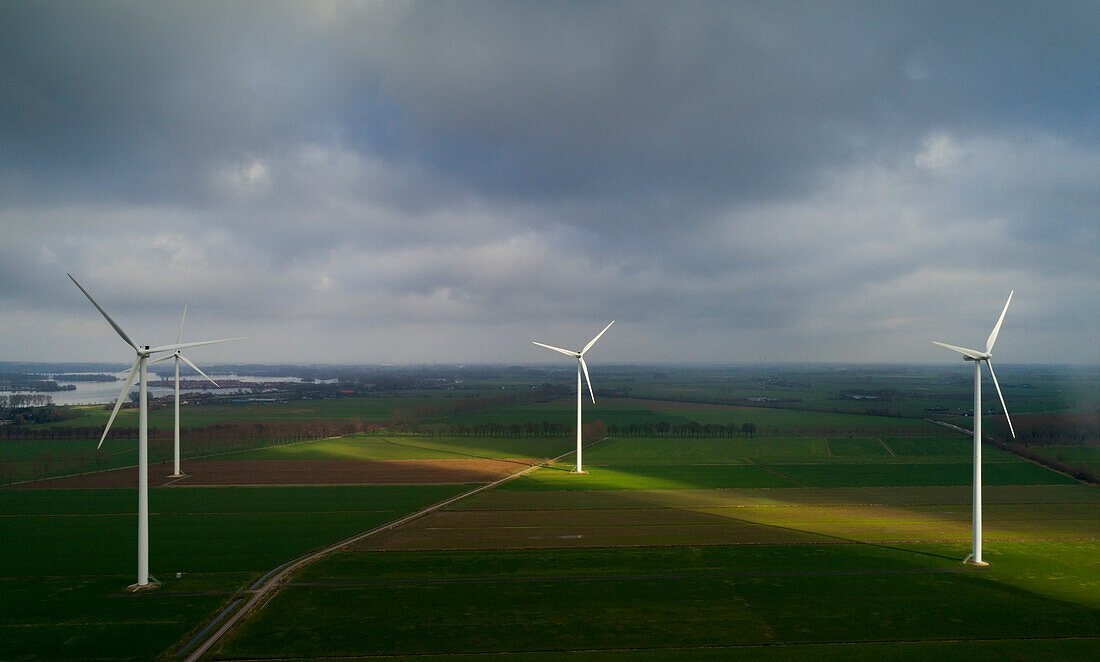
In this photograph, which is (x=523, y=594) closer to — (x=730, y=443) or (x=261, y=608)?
(x=261, y=608)

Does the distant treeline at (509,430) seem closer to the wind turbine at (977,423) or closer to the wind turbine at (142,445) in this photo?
the wind turbine at (977,423)

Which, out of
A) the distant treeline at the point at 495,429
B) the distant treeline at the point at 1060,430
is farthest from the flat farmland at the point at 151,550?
the distant treeline at the point at 1060,430

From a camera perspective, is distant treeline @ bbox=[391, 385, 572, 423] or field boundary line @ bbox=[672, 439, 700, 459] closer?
field boundary line @ bbox=[672, 439, 700, 459]

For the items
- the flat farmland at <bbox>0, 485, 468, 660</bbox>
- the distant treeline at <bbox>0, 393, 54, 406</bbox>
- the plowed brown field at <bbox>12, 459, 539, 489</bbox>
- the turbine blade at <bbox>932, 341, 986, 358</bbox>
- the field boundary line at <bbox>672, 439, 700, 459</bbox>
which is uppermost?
the turbine blade at <bbox>932, 341, 986, 358</bbox>

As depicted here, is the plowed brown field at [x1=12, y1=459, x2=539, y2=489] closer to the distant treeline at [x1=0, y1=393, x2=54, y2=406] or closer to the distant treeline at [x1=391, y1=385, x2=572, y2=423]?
the distant treeline at [x1=391, y1=385, x2=572, y2=423]

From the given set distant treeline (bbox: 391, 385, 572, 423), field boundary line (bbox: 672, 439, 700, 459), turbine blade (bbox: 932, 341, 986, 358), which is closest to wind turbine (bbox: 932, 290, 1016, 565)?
turbine blade (bbox: 932, 341, 986, 358)

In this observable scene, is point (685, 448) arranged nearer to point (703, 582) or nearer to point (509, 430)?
point (509, 430)

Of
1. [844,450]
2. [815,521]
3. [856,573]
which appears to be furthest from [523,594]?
[844,450]
